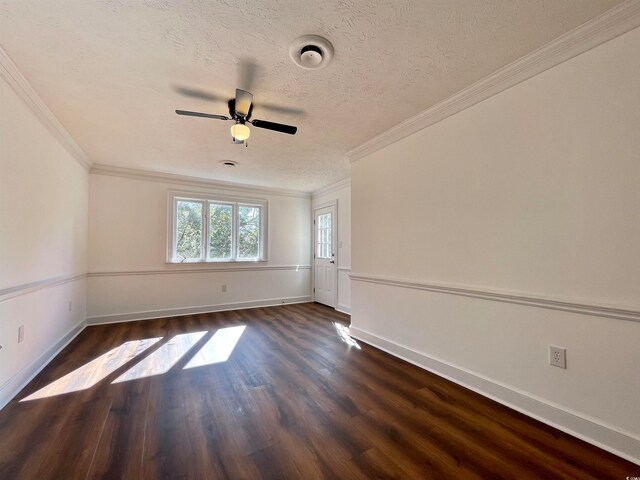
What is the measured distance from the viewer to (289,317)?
4621mm

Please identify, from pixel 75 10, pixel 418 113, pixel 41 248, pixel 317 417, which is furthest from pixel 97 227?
pixel 418 113

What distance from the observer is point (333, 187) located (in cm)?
534

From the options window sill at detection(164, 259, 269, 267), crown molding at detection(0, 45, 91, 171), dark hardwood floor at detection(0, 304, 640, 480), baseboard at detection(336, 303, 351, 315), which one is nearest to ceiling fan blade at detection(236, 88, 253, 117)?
crown molding at detection(0, 45, 91, 171)

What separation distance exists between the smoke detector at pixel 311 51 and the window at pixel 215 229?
371cm

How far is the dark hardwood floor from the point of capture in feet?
4.77

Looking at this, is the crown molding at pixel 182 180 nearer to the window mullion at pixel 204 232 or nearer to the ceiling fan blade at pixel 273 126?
the window mullion at pixel 204 232

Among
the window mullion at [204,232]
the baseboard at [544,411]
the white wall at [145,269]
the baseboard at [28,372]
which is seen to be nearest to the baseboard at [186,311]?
the white wall at [145,269]

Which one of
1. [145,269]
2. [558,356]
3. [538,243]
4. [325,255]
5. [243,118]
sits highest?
[243,118]

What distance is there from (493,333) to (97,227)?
17.2ft

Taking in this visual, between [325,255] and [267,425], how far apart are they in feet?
13.1

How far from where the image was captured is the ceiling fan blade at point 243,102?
84.9 inches

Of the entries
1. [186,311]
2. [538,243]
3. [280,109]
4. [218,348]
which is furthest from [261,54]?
[186,311]

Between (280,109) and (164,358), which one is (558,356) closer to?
(280,109)

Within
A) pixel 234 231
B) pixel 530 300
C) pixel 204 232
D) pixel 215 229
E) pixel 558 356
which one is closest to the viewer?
pixel 558 356
